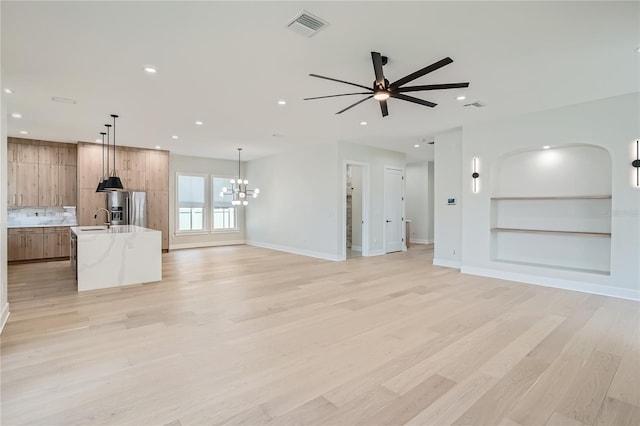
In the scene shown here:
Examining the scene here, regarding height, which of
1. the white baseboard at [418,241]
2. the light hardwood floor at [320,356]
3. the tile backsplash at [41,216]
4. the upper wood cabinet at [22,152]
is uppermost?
the upper wood cabinet at [22,152]

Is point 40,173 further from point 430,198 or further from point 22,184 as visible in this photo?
point 430,198

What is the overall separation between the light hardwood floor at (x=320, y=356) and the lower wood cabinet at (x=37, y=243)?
10.4 feet

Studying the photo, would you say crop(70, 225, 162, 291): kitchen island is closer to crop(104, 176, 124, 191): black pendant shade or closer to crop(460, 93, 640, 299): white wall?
crop(104, 176, 124, 191): black pendant shade

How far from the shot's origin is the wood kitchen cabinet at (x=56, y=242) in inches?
305

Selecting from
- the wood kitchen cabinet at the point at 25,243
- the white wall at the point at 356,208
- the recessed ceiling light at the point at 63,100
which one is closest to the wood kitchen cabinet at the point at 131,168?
the wood kitchen cabinet at the point at 25,243

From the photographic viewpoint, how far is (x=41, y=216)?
27.0 feet

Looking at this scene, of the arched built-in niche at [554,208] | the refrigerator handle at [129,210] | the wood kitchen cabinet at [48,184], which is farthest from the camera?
the refrigerator handle at [129,210]

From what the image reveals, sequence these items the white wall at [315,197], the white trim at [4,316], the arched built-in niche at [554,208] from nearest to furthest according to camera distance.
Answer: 1. the white trim at [4,316]
2. the arched built-in niche at [554,208]
3. the white wall at [315,197]

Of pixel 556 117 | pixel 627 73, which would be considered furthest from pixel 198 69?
pixel 556 117

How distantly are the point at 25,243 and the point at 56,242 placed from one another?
22.0 inches

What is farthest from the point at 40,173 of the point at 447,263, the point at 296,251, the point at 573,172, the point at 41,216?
the point at 573,172

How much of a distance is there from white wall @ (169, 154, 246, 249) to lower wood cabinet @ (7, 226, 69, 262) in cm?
271

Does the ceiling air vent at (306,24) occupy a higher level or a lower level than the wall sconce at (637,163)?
higher

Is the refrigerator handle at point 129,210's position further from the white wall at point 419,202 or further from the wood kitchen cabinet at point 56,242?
the white wall at point 419,202
